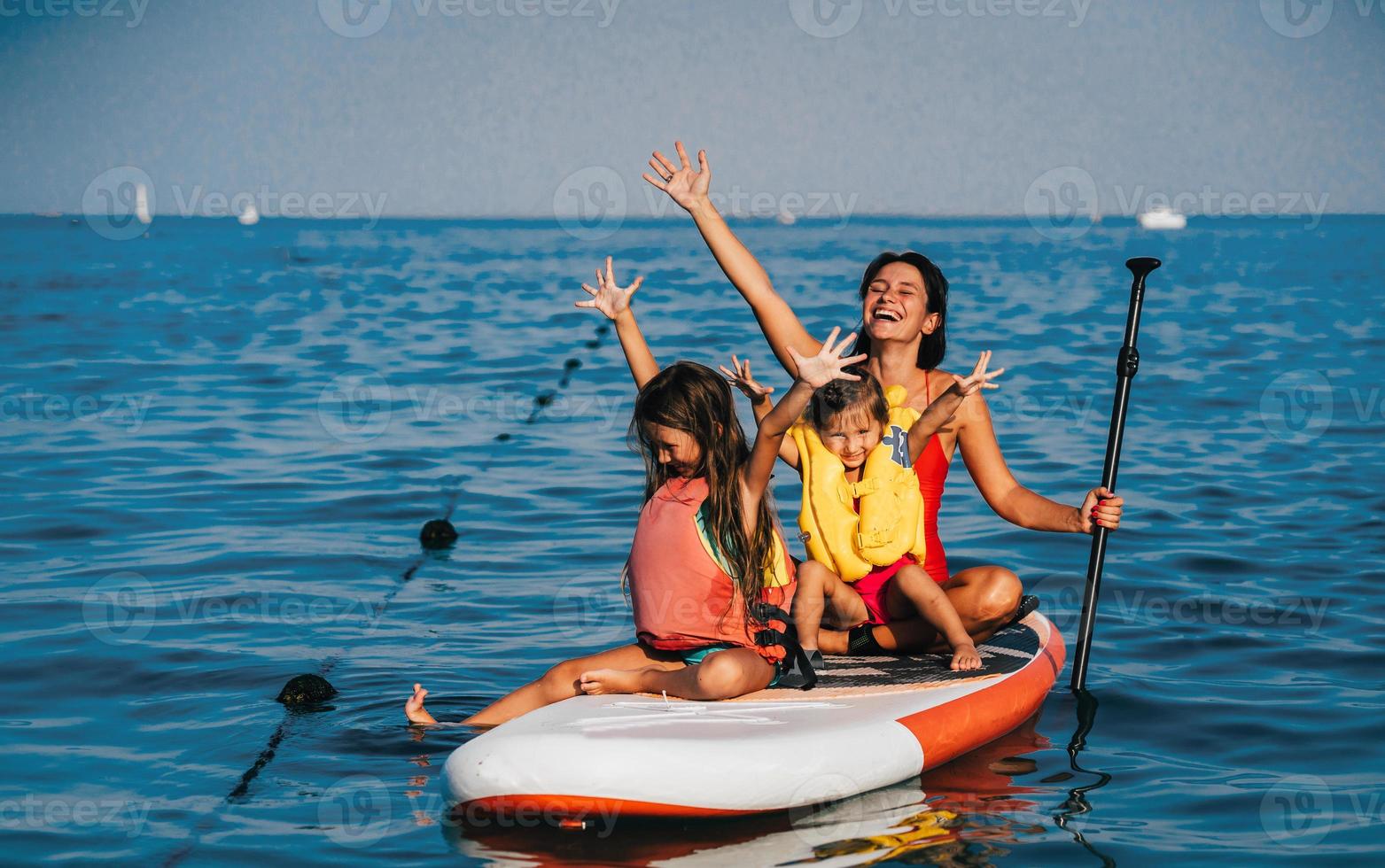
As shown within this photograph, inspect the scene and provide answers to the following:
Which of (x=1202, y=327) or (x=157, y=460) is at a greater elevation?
(x=1202, y=327)

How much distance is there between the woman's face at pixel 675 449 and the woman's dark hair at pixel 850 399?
500 mm

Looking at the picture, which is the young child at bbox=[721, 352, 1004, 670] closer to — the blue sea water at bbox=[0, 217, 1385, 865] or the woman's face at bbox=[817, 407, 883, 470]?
the woman's face at bbox=[817, 407, 883, 470]

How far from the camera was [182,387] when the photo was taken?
1609 cm

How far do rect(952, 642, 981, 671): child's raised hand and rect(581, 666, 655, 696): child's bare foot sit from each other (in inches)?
45.6

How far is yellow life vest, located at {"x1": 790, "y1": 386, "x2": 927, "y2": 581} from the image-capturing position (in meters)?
5.25

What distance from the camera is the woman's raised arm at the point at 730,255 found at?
5.45m

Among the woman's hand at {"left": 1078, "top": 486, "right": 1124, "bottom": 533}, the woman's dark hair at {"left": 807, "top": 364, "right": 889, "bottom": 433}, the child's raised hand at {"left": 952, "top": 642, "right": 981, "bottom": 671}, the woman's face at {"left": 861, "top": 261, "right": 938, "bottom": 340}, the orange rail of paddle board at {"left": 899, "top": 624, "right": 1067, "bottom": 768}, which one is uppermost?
the woman's face at {"left": 861, "top": 261, "right": 938, "bottom": 340}

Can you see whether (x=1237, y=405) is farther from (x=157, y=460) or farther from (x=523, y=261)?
(x=523, y=261)

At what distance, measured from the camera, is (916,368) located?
5629 millimetres

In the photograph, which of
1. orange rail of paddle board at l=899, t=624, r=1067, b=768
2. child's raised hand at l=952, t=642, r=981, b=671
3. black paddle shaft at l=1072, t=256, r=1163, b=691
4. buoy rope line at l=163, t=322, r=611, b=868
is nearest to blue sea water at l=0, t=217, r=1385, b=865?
buoy rope line at l=163, t=322, r=611, b=868

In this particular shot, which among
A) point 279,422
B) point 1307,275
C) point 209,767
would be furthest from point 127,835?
point 1307,275

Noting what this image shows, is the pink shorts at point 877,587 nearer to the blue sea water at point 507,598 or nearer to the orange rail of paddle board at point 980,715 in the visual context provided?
the orange rail of paddle board at point 980,715

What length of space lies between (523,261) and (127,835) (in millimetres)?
53122

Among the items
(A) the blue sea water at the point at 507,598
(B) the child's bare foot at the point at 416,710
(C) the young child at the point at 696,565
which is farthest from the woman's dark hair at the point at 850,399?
(B) the child's bare foot at the point at 416,710
